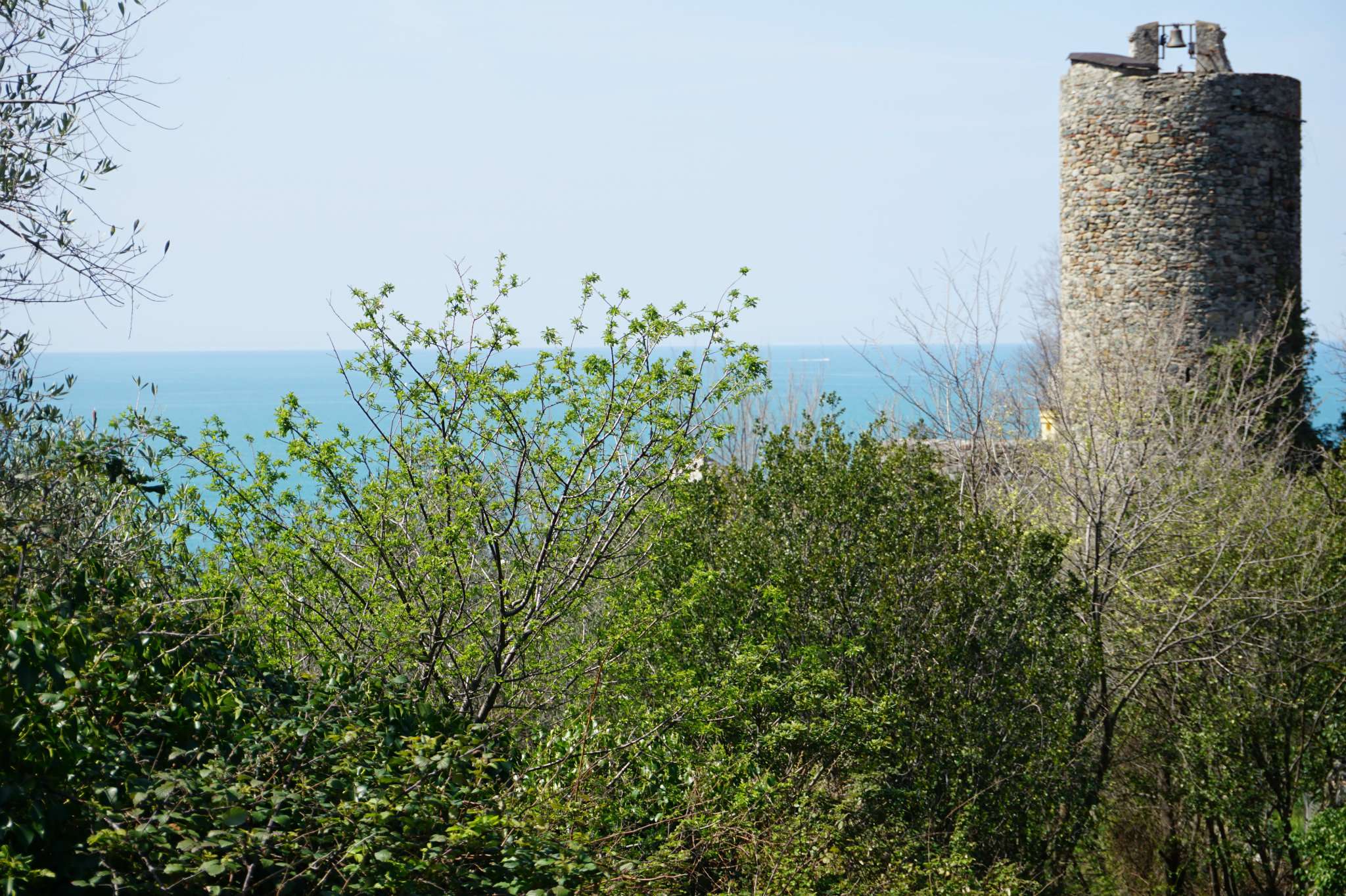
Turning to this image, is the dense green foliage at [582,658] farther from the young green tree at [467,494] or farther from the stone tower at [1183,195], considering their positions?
the stone tower at [1183,195]

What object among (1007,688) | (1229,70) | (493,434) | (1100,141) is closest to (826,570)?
(1007,688)

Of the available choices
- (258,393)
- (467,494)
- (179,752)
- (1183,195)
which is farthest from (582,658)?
(258,393)

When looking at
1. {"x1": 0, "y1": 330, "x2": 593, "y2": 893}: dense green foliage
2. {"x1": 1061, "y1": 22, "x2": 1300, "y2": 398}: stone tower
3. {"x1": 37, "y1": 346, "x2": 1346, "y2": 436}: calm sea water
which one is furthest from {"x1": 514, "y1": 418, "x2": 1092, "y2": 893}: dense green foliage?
A: {"x1": 37, "y1": 346, "x2": 1346, "y2": 436}: calm sea water

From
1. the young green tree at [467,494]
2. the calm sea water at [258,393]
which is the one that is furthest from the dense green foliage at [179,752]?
the calm sea water at [258,393]

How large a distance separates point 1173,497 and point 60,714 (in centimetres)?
846

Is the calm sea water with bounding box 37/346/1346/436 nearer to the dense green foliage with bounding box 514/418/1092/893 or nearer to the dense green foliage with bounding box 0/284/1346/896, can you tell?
the dense green foliage with bounding box 0/284/1346/896

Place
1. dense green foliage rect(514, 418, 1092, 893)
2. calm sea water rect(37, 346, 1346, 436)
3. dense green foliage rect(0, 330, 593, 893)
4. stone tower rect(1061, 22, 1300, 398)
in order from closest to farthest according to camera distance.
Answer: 1. dense green foliage rect(0, 330, 593, 893)
2. dense green foliage rect(514, 418, 1092, 893)
3. stone tower rect(1061, 22, 1300, 398)
4. calm sea water rect(37, 346, 1346, 436)

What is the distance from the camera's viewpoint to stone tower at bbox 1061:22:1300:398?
15648 millimetres

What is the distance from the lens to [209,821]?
3.38 metres

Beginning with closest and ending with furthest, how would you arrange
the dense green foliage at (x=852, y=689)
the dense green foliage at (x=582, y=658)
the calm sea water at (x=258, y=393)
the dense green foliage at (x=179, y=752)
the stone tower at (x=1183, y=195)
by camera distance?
1. the dense green foliage at (x=179, y=752)
2. the dense green foliage at (x=582, y=658)
3. the dense green foliage at (x=852, y=689)
4. the stone tower at (x=1183, y=195)
5. the calm sea water at (x=258, y=393)

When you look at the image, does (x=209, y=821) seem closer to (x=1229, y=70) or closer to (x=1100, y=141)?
(x=1100, y=141)

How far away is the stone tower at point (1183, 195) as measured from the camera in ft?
51.3

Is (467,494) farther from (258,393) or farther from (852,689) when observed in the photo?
(258,393)

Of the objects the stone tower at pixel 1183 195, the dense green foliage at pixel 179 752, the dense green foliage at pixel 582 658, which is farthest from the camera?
the stone tower at pixel 1183 195
